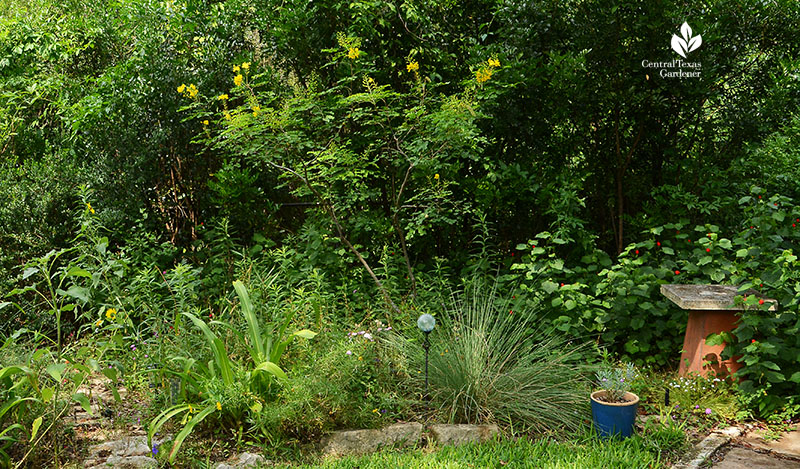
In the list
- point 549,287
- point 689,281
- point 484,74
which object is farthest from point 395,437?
point 689,281

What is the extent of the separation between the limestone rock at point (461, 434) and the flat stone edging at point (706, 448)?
0.90 m

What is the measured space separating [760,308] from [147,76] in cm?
466

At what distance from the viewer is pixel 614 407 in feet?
10.1

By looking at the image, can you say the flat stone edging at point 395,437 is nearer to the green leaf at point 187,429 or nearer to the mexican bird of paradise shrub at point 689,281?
the green leaf at point 187,429

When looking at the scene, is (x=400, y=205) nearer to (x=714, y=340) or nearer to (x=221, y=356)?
(x=221, y=356)

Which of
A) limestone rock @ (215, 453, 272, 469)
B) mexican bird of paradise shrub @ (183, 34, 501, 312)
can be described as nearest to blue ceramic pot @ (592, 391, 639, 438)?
mexican bird of paradise shrub @ (183, 34, 501, 312)

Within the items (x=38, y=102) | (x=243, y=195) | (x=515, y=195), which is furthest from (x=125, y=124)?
(x=515, y=195)

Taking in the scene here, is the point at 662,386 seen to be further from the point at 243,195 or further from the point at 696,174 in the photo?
the point at 243,195

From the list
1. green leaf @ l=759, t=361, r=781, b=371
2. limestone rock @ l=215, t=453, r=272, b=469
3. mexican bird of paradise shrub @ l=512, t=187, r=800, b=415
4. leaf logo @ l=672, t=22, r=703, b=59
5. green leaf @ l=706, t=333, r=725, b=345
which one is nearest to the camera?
limestone rock @ l=215, t=453, r=272, b=469

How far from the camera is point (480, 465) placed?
2838mm

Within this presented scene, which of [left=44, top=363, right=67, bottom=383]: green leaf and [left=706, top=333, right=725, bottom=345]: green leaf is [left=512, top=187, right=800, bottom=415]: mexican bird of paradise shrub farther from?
[left=44, top=363, right=67, bottom=383]: green leaf

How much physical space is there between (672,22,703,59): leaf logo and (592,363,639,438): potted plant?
2.42 meters

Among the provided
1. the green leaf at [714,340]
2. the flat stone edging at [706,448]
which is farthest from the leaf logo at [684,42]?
the flat stone edging at [706,448]

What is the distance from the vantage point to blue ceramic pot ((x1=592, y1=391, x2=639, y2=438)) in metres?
3.07
